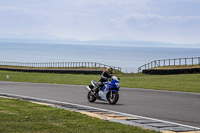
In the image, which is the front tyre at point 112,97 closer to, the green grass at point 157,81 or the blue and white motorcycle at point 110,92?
the blue and white motorcycle at point 110,92

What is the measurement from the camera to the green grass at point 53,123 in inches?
328

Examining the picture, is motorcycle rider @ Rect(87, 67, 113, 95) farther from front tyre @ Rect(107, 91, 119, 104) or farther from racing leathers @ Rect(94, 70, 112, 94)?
front tyre @ Rect(107, 91, 119, 104)

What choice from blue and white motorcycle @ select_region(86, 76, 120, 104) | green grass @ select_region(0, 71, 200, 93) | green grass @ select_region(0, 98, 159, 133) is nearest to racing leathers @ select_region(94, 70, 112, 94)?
blue and white motorcycle @ select_region(86, 76, 120, 104)

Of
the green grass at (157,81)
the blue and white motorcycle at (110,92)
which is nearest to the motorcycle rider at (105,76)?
the blue and white motorcycle at (110,92)

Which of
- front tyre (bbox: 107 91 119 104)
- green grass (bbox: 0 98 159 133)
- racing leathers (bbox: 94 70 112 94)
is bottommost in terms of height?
green grass (bbox: 0 98 159 133)

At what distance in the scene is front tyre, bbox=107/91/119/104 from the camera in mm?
14547

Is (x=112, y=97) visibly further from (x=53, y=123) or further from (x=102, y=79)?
(x=53, y=123)

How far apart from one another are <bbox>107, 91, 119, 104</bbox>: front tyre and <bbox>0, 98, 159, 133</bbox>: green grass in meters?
3.49

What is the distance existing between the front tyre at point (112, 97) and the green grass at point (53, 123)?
11.4ft

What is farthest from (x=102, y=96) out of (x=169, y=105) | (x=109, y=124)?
(x=109, y=124)

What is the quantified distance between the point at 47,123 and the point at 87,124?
102cm

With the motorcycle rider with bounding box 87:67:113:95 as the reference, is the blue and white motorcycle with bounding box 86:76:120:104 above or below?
below

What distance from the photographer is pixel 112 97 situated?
1473 cm

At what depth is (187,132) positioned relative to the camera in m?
8.52
